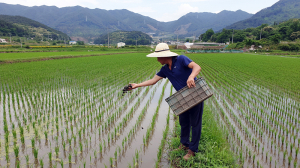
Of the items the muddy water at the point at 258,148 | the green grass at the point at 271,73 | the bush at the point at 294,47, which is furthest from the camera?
the bush at the point at 294,47

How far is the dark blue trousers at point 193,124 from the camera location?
8.75 ft

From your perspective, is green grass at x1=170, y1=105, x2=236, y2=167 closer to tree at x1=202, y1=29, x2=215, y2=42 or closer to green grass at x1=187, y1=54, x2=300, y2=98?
green grass at x1=187, y1=54, x2=300, y2=98

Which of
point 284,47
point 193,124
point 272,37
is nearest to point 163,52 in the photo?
point 193,124

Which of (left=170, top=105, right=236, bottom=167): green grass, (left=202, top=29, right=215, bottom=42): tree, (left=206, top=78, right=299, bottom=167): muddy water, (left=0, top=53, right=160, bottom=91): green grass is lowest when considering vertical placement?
(left=206, top=78, right=299, bottom=167): muddy water

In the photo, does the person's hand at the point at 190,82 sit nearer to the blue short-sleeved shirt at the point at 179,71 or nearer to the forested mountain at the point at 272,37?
the blue short-sleeved shirt at the point at 179,71

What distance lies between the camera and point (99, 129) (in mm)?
3754

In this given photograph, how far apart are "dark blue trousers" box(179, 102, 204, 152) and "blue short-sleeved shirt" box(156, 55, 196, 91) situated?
34cm

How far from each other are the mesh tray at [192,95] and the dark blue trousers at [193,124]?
0.17 metres

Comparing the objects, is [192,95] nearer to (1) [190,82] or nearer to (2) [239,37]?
(1) [190,82]

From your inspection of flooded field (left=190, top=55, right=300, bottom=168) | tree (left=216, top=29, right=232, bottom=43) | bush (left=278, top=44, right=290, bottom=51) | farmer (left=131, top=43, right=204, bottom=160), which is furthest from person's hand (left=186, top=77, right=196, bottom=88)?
tree (left=216, top=29, right=232, bottom=43)

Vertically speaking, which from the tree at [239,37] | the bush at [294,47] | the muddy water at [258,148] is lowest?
the muddy water at [258,148]

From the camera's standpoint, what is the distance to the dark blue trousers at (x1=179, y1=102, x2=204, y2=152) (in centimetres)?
267

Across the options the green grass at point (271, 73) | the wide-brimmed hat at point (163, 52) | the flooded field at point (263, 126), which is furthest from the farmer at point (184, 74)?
the green grass at point (271, 73)

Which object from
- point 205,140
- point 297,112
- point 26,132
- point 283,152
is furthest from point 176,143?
point 297,112
